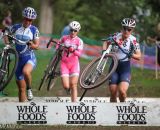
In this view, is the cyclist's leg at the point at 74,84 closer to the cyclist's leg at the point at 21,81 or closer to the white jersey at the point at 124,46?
the cyclist's leg at the point at 21,81

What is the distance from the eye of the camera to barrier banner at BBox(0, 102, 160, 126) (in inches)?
555

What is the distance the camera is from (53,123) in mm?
14250

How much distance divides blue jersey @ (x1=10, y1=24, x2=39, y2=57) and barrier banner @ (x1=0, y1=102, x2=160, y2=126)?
1.69m

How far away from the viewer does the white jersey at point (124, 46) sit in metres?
14.9

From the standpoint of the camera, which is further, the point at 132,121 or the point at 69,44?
the point at 69,44

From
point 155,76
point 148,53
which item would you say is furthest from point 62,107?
point 148,53

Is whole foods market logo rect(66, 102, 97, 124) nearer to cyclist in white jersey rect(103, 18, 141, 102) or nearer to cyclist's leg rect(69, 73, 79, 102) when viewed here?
cyclist in white jersey rect(103, 18, 141, 102)

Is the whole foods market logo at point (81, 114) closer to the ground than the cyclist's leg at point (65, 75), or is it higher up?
closer to the ground

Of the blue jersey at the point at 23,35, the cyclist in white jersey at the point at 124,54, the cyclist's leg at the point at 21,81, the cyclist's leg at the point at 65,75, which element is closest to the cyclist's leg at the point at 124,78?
the cyclist in white jersey at the point at 124,54

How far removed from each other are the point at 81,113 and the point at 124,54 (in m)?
1.81

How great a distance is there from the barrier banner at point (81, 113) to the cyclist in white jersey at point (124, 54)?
0.95m

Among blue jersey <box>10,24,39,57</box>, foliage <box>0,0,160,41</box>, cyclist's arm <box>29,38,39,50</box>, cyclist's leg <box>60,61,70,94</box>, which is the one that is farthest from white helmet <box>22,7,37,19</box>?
foliage <box>0,0,160,41</box>

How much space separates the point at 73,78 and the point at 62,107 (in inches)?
80.0

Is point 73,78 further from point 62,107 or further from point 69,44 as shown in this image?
point 62,107
